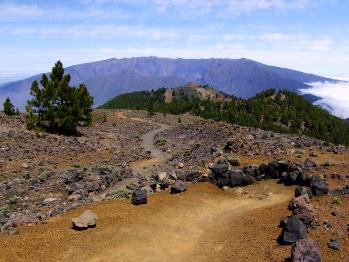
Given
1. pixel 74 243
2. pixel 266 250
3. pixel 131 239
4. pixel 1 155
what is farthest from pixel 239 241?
pixel 1 155

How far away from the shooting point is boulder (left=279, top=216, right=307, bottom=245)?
23828 millimetres

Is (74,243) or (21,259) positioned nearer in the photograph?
(21,259)

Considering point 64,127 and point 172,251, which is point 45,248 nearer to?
point 172,251

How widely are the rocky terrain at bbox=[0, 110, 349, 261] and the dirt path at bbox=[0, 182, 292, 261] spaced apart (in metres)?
0.06

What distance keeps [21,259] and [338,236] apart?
17927mm

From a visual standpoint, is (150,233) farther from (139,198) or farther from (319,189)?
(319,189)

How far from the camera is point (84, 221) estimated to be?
86.5ft

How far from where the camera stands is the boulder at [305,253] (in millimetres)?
20327

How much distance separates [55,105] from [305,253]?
200 ft

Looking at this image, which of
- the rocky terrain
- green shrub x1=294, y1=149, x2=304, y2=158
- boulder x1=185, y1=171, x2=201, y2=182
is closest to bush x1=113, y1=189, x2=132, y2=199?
the rocky terrain

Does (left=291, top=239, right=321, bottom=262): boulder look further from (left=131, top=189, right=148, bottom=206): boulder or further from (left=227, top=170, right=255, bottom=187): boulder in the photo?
(left=227, top=170, right=255, bottom=187): boulder

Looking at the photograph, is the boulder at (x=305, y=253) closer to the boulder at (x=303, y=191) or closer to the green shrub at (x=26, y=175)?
the boulder at (x=303, y=191)

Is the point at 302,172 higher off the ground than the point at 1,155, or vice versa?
the point at 302,172

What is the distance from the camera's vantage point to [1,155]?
5444 cm
